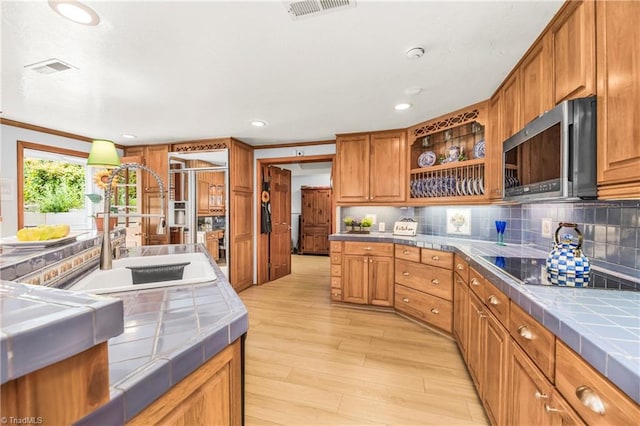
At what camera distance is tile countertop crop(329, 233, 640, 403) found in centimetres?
68

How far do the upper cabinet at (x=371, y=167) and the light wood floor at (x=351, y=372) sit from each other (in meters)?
1.48

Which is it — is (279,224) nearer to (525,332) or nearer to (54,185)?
(54,185)

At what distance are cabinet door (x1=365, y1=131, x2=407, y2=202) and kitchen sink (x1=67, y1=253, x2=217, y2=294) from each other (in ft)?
7.89

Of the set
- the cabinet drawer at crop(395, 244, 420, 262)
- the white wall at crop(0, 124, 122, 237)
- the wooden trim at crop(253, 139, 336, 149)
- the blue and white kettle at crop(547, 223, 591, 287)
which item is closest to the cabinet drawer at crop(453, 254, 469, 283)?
the cabinet drawer at crop(395, 244, 420, 262)

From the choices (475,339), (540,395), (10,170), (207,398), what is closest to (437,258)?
(475,339)

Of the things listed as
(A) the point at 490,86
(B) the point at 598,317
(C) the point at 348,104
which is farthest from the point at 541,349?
(C) the point at 348,104

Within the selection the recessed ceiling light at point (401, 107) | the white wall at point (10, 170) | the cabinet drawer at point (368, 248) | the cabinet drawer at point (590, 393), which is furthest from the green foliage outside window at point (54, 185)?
the cabinet drawer at point (590, 393)

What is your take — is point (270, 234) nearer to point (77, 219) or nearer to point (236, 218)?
point (236, 218)

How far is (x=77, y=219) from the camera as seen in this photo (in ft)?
14.2

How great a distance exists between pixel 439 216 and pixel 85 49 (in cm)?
355

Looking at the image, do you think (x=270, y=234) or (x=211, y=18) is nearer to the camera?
(x=211, y=18)

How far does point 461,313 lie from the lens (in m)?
2.30

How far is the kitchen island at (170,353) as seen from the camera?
514 mm

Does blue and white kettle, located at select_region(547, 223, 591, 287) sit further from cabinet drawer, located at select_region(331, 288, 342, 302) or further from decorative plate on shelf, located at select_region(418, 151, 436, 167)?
cabinet drawer, located at select_region(331, 288, 342, 302)
